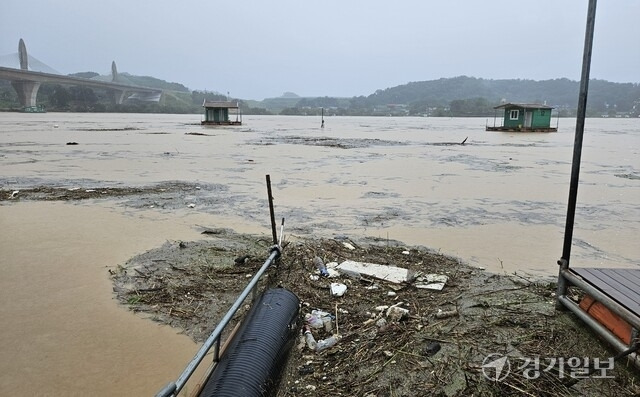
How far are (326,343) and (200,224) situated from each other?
4.69 m

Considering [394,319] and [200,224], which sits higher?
[394,319]

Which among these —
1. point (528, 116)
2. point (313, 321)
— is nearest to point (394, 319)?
point (313, 321)

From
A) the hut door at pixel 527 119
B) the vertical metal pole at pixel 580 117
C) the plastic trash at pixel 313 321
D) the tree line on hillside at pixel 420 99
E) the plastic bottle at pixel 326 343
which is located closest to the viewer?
the vertical metal pole at pixel 580 117

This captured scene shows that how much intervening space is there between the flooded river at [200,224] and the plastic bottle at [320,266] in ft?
5.43

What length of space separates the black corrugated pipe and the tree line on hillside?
246 feet

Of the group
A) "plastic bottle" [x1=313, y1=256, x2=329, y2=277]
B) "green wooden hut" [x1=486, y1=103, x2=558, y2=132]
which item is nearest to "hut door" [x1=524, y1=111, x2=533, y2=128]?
"green wooden hut" [x1=486, y1=103, x2=558, y2=132]

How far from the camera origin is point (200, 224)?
7719 mm

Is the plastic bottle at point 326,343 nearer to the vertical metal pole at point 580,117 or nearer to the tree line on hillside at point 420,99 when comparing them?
the vertical metal pole at point 580,117

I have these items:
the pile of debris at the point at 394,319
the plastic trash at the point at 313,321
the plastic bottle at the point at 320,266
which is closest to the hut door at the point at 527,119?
the pile of debris at the point at 394,319

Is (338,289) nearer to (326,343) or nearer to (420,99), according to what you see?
(326,343)

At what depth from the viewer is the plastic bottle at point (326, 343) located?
3.59 metres

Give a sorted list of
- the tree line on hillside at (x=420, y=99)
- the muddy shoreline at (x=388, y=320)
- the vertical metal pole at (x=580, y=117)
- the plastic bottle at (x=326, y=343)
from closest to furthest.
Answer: the muddy shoreline at (x=388, y=320) < the vertical metal pole at (x=580, y=117) < the plastic bottle at (x=326, y=343) < the tree line on hillside at (x=420, y=99)

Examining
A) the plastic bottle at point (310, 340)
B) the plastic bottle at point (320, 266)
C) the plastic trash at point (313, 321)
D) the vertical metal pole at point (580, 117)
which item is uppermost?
the vertical metal pole at point (580, 117)

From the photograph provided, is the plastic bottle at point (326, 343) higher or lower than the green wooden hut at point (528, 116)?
lower
